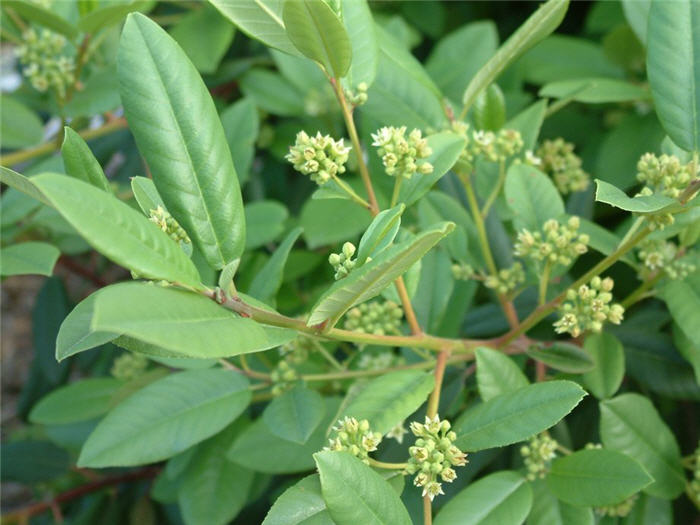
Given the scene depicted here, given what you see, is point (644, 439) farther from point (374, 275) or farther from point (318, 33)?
point (318, 33)

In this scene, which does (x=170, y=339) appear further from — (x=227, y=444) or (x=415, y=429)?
(x=227, y=444)

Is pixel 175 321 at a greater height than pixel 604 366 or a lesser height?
greater

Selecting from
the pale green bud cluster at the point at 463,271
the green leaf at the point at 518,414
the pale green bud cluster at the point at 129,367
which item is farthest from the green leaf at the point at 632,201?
the pale green bud cluster at the point at 129,367

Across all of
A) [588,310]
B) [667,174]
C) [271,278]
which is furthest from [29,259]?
[667,174]

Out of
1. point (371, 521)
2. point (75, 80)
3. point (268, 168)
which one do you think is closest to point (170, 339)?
point (371, 521)

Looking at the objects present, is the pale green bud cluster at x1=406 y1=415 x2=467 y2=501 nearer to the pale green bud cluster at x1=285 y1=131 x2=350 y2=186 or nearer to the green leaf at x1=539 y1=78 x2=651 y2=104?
the pale green bud cluster at x1=285 y1=131 x2=350 y2=186

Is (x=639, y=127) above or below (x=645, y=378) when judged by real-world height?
above

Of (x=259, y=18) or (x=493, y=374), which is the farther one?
(x=493, y=374)
